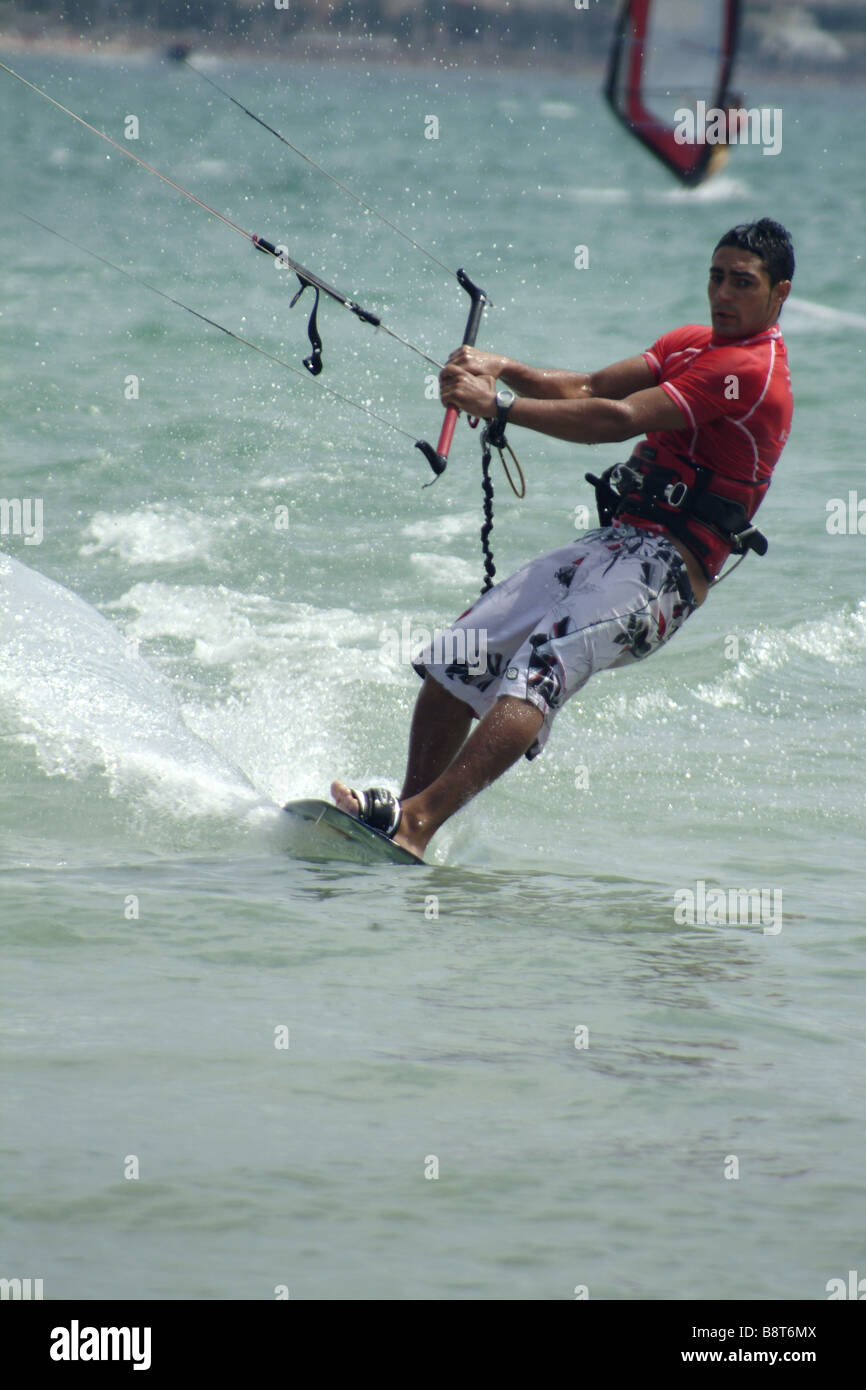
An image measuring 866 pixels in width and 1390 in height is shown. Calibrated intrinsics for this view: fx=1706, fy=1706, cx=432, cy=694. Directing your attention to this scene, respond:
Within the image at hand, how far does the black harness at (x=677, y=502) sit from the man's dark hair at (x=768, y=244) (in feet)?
1.88

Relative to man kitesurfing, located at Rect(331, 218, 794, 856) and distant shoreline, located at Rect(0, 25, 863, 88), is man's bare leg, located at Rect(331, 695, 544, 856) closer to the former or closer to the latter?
man kitesurfing, located at Rect(331, 218, 794, 856)

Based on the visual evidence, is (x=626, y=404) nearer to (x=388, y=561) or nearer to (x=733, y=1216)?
(x=733, y=1216)

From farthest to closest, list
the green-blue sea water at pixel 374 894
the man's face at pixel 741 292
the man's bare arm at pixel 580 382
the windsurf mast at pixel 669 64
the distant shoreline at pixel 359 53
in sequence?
the distant shoreline at pixel 359 53 < the windsurf mast at pixel 669 64 < the man's bare arm at pixel 580 382 < the man's face at pixel 741 292 < the green-blue sea water at pixel 374 894

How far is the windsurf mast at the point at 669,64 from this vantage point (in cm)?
608

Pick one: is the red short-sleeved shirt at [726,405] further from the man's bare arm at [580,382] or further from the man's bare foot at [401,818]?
the man's bare foot at [401,818]

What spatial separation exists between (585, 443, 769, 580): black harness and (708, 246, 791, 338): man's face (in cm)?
41

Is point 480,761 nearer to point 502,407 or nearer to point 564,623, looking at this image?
point 564,623

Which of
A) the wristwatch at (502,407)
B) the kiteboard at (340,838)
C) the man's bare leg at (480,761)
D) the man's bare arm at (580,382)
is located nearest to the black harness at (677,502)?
the man's bare arm at (580,382)

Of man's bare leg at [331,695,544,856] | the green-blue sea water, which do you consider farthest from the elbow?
the green-blue sea water

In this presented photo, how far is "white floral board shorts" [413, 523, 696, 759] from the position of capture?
472 centimetres

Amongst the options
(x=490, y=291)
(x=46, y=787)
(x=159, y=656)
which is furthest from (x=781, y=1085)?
(x=490, y=291)

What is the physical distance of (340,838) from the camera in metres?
4.77

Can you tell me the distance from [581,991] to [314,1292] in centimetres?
143

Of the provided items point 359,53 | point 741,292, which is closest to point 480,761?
point 741,292
